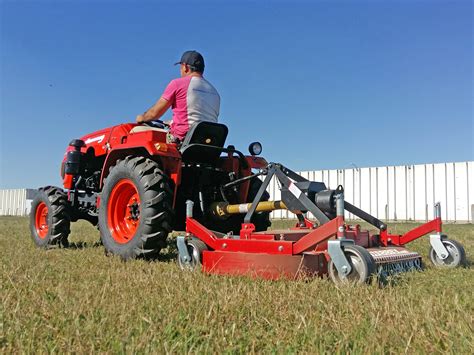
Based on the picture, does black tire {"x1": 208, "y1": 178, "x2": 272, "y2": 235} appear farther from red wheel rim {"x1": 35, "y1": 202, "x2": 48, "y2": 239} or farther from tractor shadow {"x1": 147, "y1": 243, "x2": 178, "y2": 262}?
red wheel rim {"x1": 35, "y1": 202, "x2": 48, "y2": 239}

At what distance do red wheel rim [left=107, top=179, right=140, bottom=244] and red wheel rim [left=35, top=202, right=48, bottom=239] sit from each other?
7.94ft

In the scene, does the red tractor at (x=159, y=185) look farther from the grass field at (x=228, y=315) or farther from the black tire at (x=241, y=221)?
the grass field at (x=228, y=315)

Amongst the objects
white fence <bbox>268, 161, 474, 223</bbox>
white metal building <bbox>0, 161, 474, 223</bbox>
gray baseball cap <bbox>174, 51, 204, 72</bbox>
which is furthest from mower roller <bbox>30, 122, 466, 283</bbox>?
white fence <bbox>268, 161, 474, 223</bbox>

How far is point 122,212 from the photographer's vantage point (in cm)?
520

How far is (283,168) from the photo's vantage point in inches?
163

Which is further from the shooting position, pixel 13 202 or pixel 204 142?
Answer: pixel 13 202

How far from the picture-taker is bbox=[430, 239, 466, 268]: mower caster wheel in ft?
13.9

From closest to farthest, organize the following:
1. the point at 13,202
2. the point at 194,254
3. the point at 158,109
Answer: the point at 194,254 → the point at 158,109 → the point at 13,202

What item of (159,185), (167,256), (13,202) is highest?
(13,202)

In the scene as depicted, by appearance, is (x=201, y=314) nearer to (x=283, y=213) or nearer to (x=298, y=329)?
(x=298, y=329)

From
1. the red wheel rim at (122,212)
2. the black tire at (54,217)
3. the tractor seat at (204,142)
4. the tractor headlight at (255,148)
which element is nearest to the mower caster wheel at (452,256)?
the tractor headlight at (255,148)

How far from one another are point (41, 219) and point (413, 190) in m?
18.4

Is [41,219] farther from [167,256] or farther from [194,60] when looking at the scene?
[194,60]

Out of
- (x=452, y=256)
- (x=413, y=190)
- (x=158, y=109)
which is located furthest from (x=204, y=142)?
(x=413, y=190)
